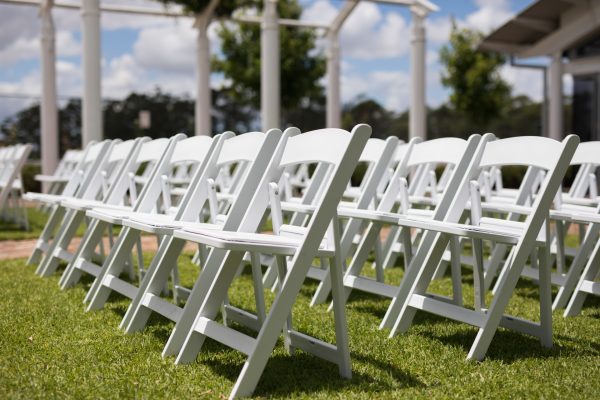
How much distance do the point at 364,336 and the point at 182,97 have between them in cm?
1471

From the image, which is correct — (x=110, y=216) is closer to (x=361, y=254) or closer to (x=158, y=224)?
(x=158, y=224)

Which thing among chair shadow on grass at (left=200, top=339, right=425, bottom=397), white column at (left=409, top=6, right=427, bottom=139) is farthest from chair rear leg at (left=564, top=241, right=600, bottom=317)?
white column at (left=409, top=6, right=427, bottom=139)

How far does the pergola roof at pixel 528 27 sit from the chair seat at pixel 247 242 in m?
11.0

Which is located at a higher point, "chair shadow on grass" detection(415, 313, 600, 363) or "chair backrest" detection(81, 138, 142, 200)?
"chair backrest" detection(81, 138, 142, 200)

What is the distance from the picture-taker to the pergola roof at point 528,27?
43.1 ft

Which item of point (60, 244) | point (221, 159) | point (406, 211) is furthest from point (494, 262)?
point (60, 244)

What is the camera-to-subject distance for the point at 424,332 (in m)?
3.94

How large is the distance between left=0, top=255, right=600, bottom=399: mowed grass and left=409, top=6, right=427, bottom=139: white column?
9.38m

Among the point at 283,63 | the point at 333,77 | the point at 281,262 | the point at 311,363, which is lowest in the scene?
the point at 311,363

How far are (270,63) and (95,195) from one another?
6426 millimetres

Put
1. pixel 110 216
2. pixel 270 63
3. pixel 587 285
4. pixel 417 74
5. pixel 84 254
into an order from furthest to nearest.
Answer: pixel 417 74, pixel 270 63, pixel 84 254, pixel 587 285, pixel 110 216

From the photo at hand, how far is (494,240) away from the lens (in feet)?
11.0

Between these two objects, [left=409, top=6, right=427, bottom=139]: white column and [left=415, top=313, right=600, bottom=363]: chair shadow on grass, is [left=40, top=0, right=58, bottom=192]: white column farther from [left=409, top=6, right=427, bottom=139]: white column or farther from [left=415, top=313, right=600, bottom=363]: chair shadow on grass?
[left=415, top=313, right=600, bottom=363]: chair shadow on grass

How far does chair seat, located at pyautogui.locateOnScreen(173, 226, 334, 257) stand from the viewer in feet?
9.13
